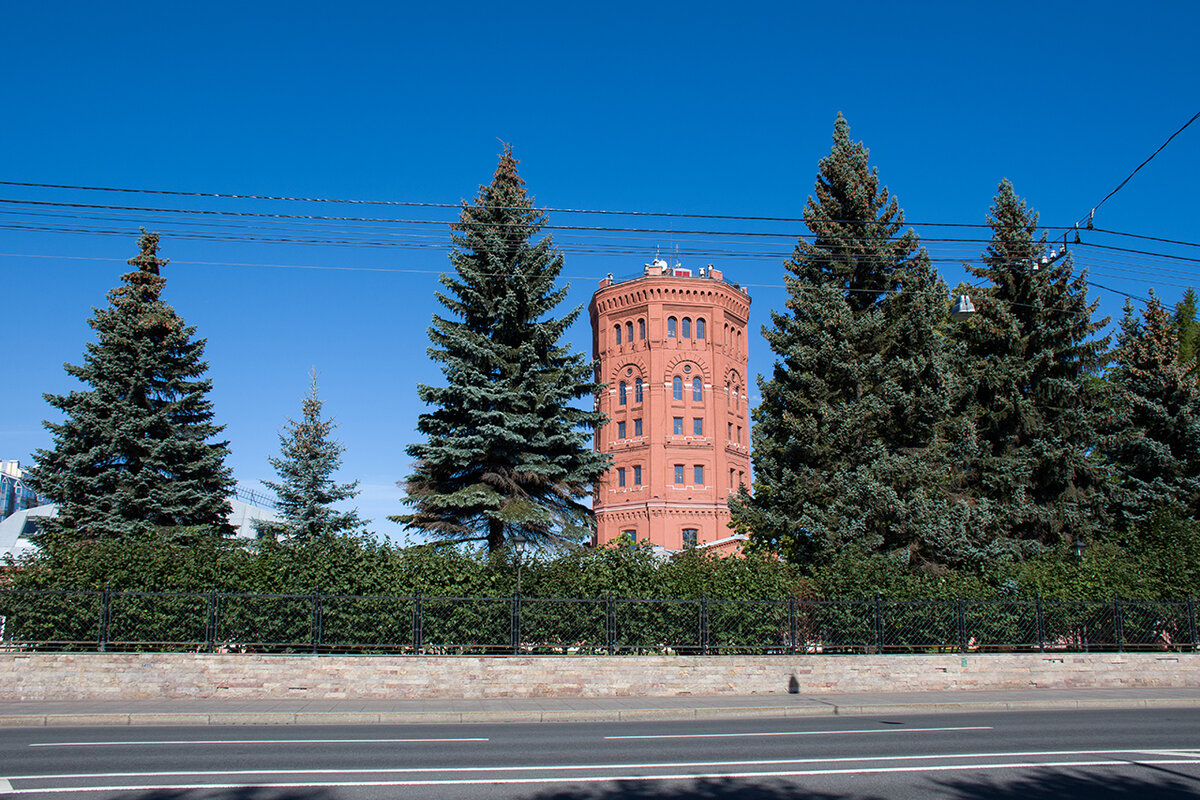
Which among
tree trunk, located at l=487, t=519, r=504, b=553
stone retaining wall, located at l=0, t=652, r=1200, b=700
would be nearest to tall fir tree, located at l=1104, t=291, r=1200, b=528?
stone retaining wall, located at l=0, t=652, r=1200, b=700

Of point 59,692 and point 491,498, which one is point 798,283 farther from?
point 59,692

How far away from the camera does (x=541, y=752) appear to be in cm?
1045

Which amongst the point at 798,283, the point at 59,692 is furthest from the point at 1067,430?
the point at 59,692

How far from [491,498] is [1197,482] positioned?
22278 mm

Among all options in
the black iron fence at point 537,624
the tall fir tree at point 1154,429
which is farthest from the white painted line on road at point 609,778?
the tall fir tree at point 1154,429

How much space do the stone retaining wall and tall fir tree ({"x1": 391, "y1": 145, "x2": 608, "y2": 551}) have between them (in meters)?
5.57

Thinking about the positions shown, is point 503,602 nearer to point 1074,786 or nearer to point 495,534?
point 495,534

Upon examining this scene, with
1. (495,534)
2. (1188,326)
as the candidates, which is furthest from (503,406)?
(1188,326)

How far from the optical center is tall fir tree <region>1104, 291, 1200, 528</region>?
89.4 ft

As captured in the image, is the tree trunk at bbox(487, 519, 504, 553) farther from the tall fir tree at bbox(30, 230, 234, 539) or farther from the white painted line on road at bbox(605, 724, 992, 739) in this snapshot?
the white painted line on road at bbox(605, 724, 992, 739)

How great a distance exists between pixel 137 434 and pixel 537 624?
14.2m

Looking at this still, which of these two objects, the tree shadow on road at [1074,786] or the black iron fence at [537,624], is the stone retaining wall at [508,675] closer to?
the black iron fence at [537,624]

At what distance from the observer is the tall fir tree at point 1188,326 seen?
4306 cm

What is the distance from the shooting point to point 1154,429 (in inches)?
1118
